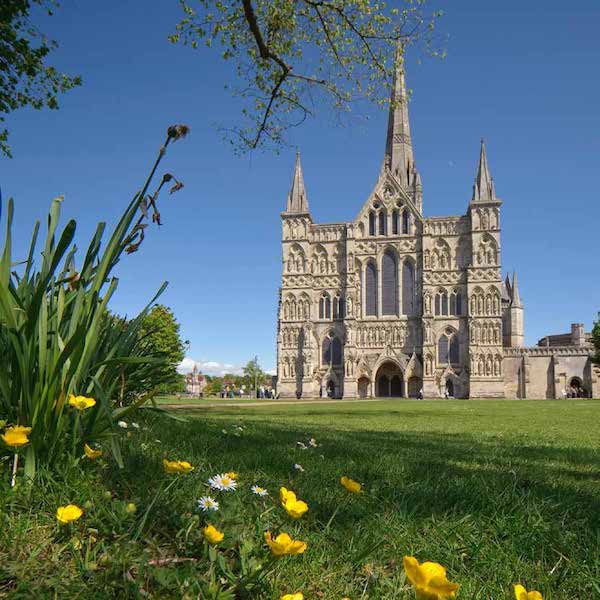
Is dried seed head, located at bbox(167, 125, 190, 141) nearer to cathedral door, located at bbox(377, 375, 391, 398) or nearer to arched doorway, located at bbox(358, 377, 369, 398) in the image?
arched doorway, located at bbox(358, 377, 369, 398)

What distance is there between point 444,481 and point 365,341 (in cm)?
4440

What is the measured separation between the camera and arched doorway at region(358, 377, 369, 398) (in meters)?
47.2

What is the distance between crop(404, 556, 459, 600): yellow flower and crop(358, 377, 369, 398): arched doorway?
46.8 m

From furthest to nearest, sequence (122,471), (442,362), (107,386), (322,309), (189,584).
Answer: (322,309) < (442,362) < (107,386) < (122,471) < (189,584)

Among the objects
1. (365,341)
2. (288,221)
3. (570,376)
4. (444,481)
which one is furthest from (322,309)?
(444,481)

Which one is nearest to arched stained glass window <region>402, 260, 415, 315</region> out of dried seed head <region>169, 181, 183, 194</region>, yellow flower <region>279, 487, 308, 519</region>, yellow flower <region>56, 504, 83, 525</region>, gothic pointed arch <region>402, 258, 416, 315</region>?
gothic pointed arch <region>402, 258, 416, 315</region>

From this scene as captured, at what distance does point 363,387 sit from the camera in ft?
156

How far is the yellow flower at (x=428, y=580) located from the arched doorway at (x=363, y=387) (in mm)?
46843

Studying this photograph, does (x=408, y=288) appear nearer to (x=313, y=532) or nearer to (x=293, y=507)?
(x=313, y=532)

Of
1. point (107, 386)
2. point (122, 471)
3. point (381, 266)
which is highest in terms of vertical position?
point (381, 266)

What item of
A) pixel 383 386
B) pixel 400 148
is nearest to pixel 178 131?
pixel 383 386

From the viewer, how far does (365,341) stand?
4719cm

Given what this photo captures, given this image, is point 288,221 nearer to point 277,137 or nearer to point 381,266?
point 381,266

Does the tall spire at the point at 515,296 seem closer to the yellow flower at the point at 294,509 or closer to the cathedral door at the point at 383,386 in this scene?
the cathedral door at the point at 383,386
